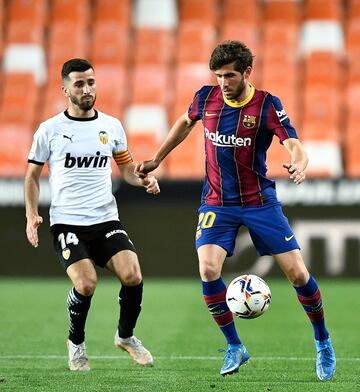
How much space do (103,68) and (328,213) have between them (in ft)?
17.9

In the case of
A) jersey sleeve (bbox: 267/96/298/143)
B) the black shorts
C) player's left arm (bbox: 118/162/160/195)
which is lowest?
the black shorts

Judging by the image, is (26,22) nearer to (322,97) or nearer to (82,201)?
(322,97)

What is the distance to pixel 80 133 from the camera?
741cm

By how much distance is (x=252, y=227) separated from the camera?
22.7ft

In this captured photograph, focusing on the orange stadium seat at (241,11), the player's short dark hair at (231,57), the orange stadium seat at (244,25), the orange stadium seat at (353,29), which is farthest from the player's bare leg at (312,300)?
the orange stadium seat at (241,11)

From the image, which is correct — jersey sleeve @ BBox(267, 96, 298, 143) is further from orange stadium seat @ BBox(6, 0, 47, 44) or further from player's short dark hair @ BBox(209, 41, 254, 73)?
orange stadium seat @ BBox(6, 0, 47, 44)

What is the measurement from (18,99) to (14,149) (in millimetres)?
1243

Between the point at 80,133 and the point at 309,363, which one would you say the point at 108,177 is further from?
the point at 309,363

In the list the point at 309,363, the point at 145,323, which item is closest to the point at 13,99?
the point at 145,323

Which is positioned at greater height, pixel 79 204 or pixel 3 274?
pixel 79 204

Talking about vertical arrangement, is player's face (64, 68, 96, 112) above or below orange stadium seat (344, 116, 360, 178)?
above

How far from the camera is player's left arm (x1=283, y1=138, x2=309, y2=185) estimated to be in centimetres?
635

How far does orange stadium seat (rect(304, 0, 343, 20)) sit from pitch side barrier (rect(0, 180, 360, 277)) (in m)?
4.95

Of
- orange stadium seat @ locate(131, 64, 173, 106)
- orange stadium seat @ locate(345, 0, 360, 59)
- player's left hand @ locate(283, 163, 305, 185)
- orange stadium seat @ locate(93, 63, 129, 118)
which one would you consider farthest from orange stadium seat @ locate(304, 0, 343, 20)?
player's left hand @ locate(283, 163, 305, 185)
